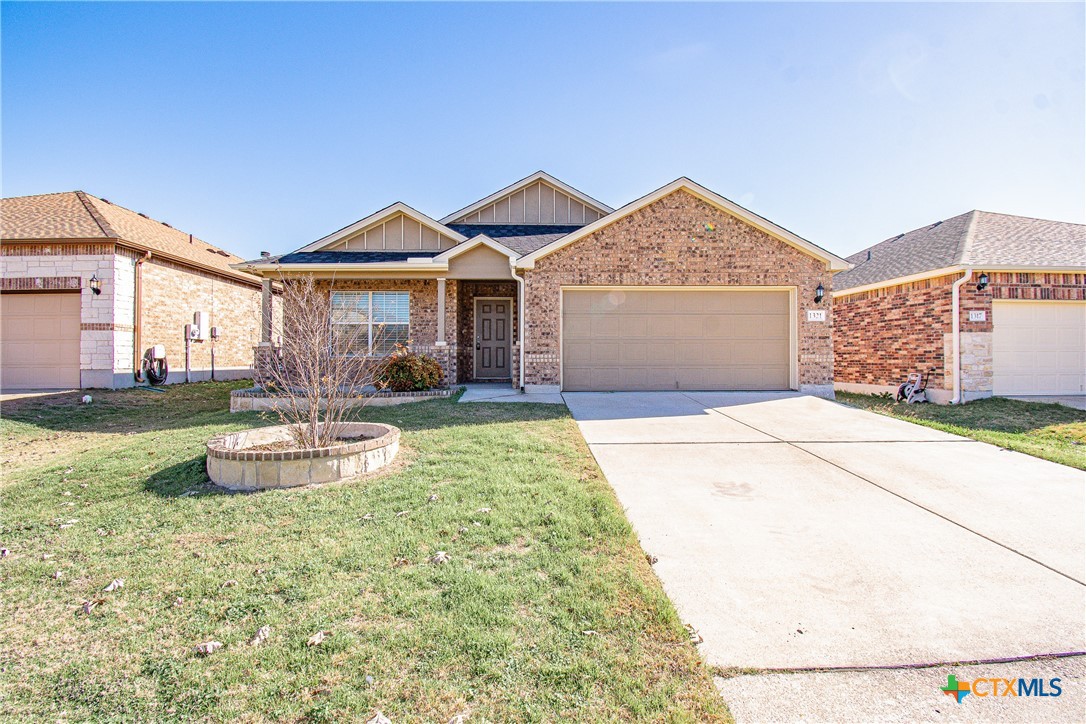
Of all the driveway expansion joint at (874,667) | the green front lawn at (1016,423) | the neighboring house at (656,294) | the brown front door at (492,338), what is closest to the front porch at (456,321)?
the brown front door at (492,338)

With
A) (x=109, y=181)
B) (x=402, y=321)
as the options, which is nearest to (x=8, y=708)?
(x=402, y=321)

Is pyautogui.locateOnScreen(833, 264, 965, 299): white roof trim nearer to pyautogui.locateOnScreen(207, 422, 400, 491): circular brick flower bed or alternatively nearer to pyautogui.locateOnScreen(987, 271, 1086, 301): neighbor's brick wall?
pyautogui.locateOnScreen(987, 271, 1086, 301): neighbor's brick wall

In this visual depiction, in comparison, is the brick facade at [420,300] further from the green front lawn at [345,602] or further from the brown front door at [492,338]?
the green front lawn at [345,602]

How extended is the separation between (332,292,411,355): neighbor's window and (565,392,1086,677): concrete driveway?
770 centimetres

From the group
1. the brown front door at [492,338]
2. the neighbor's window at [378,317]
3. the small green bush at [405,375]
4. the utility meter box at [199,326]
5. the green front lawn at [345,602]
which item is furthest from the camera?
the utility meter box at [199,326]

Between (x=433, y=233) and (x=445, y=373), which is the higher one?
(x=433, y=233)

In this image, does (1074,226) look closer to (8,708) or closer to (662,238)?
(662,238)

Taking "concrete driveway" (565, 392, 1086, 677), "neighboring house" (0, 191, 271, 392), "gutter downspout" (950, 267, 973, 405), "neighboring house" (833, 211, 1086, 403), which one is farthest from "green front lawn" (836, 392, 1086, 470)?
"neighboring house" (0, 191, 271, 392)

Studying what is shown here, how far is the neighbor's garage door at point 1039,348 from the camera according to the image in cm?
1143

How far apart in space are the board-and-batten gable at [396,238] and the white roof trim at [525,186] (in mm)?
2085

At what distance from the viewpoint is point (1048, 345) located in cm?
1156

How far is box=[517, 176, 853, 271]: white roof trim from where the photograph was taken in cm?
1120

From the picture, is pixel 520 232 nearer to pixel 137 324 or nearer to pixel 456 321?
pixel 456 321

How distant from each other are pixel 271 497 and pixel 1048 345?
16143mm
